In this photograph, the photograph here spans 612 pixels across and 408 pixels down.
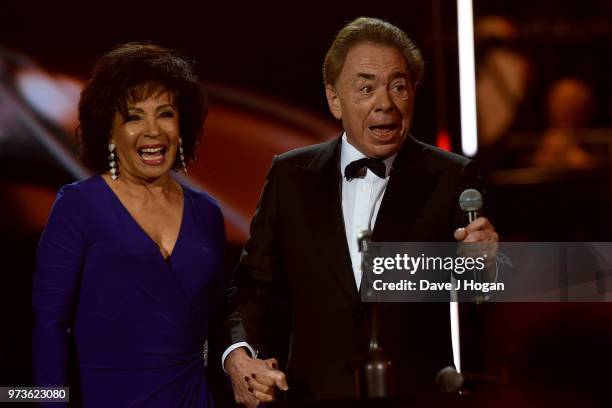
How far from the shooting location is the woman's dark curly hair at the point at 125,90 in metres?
2.10

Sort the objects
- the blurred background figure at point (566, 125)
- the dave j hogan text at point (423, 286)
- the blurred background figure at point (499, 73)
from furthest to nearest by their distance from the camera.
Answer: the blurred background figure at point (499, 73), the blurred background figure at point (566, 125), the dave j hogan text at point (423, 286)

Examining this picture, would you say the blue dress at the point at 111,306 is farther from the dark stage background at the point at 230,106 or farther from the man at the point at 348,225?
the dark stage background at the point at 230,106

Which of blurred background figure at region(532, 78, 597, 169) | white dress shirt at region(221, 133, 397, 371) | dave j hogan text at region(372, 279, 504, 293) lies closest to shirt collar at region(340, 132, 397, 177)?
white dress shirt at region(221, 133, 397, 371)

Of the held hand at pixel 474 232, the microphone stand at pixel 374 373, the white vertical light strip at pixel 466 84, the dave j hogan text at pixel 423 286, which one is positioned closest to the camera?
the microphone stand at pixel 374 373

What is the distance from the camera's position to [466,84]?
11.7ft

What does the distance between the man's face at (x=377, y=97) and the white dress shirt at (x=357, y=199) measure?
0.06 metres

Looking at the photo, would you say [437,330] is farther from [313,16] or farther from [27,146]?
[27,146]

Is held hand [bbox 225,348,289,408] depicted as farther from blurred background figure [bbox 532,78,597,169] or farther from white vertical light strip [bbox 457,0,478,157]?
blurred background figure [bbox 532,78,597,169]

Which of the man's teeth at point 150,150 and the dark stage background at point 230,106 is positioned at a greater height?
the dark stage background at point 230,106

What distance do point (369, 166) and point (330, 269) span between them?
0.28 metres

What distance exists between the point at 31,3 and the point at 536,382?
2462 millimetres

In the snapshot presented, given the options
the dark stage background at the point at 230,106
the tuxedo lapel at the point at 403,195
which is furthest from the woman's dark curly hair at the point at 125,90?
the dark stage background at the point at 230,106

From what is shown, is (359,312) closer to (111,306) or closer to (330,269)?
(330,269)

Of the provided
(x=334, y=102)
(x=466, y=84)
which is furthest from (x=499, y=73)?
(x=334, y=102)
